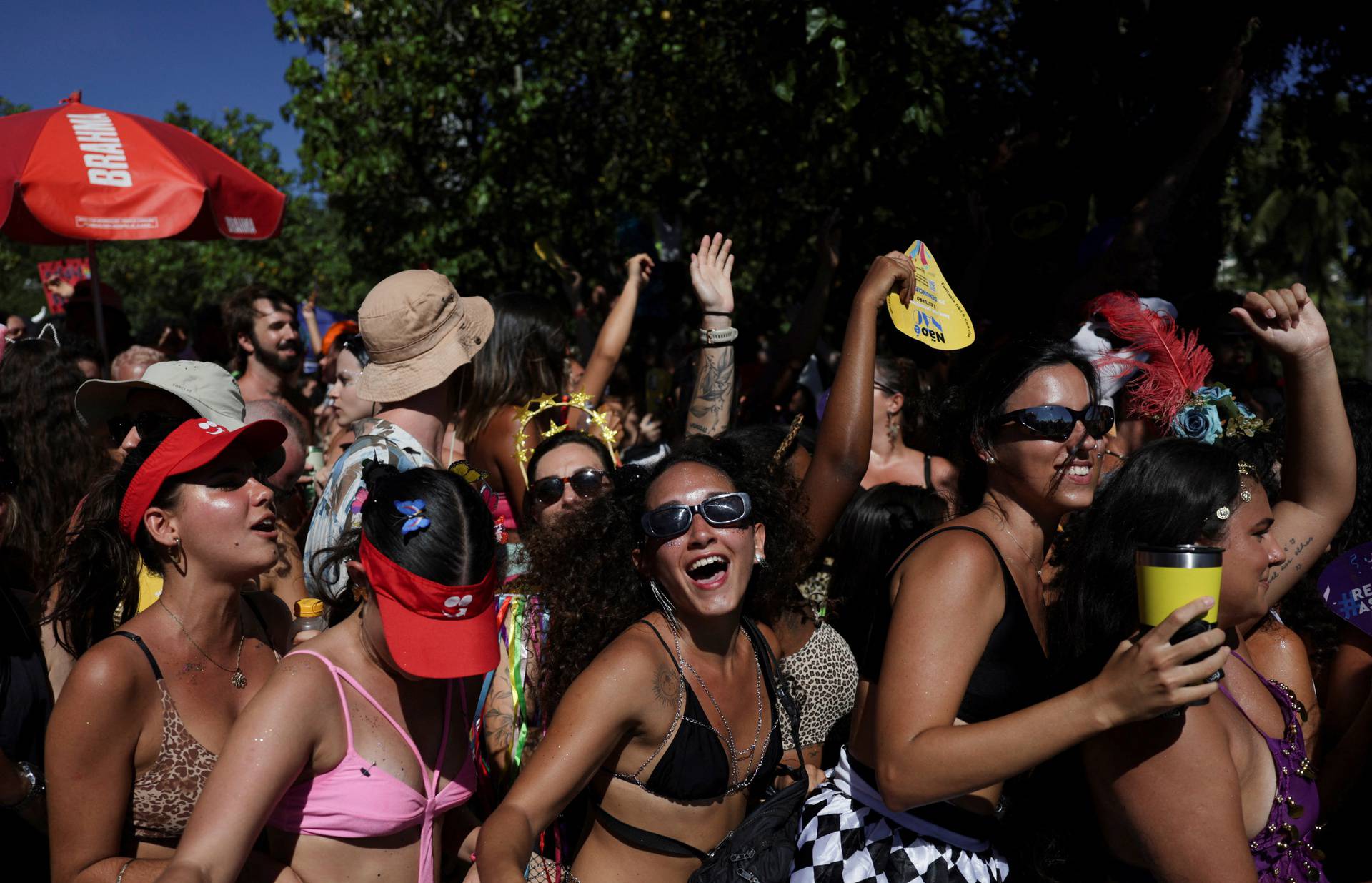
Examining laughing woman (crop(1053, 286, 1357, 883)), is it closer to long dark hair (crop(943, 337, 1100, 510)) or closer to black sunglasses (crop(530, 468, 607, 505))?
long dark hair (crop(943, 337, 1100, 510))

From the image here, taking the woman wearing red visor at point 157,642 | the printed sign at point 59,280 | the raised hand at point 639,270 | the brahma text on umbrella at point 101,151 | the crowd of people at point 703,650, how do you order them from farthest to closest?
the printed sign at point 59,280, the brahma text on umbrella at point 101,151, the raised hand at point 639,270, the woman wearing red visor at point 157,642, the crowd of people at point 703,650

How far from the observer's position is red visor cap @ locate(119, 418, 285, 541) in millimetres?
2650

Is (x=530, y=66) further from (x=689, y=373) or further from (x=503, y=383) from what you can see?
(x=503, y=383)

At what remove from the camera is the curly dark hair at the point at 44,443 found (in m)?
3.90

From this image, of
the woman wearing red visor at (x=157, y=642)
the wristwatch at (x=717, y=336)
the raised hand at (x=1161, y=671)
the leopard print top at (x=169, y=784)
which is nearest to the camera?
the raised hand at (x=1161, y=671)

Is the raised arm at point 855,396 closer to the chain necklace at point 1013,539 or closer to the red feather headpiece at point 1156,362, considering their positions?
the chain necklace at point 1013,539

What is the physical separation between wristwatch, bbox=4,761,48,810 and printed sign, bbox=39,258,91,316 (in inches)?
250

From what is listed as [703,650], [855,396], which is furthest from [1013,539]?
[703,650]

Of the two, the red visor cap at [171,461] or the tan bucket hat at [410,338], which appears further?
the tan bucket hat at [410,338]

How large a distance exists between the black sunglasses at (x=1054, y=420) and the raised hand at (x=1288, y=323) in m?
0.67

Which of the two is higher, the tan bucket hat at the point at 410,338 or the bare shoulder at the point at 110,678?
the tan bucket hat at the point at 410,338

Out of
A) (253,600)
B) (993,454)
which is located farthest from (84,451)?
(993,454)

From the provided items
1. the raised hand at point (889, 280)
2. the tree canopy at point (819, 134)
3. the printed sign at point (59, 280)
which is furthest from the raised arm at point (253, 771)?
the printed sign at point (59, 280)

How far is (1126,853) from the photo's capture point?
2.26m
